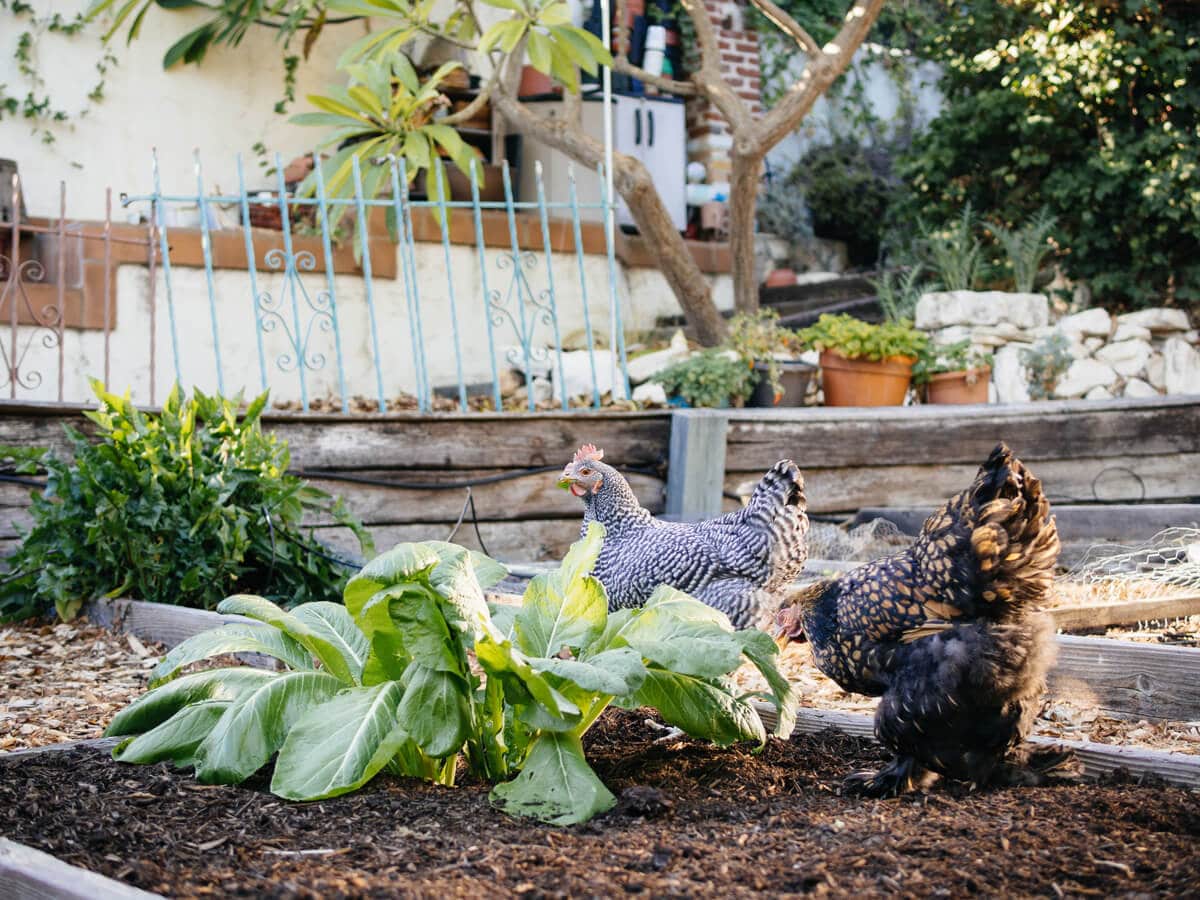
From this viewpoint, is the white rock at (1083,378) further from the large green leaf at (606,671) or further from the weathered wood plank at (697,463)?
the large green leaf at (606,671)

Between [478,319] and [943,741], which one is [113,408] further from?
[478,319]

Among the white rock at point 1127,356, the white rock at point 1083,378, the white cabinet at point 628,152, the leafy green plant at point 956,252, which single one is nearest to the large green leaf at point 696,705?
the white rock at point 1083,378

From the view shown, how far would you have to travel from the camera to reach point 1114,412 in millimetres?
5953

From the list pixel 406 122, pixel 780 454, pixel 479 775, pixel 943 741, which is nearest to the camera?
pixel 943 741

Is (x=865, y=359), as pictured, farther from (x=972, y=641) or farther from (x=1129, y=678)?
(x=972, y=641)

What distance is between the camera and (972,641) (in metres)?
2.31

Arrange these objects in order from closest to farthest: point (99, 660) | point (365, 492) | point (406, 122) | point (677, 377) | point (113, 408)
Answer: point (99, 660) < point (113, 408) < point (365, 492) < point (677, 377) < point (406, 122)

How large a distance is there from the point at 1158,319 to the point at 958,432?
9.24ft

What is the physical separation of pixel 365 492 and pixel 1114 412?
12.0ft

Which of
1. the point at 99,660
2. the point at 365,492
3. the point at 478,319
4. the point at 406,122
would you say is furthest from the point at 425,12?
the point at 99,660

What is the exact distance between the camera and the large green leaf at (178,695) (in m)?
2.49

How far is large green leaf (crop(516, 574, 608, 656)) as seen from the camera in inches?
98.2

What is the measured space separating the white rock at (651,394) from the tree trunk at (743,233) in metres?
0.97

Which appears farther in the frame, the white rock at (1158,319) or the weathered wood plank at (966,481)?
the white rock at (1158,319)
